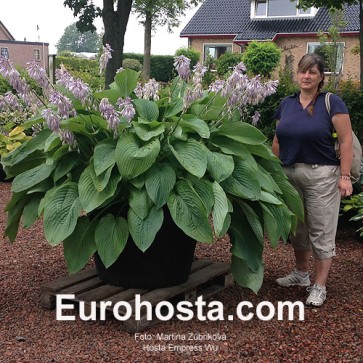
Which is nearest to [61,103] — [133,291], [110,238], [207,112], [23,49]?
[110,238]

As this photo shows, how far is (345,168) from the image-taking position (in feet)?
12.4

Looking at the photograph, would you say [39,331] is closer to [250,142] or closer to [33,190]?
[33,190]

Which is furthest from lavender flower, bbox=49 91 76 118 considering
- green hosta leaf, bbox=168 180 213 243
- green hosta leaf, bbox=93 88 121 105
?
green hosta leaf, bbox=168 180 213 243

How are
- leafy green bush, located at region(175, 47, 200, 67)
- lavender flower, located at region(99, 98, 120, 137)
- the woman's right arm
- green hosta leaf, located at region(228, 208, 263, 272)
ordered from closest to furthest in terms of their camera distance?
1. lavender flower, located at region(99, 98, 120, 137)
2. green hosta leaf, located at region(228, 208, 263, 272)
3. the woman's right arm
4. leafy green bush, located at region(175, 47, 200, 67)

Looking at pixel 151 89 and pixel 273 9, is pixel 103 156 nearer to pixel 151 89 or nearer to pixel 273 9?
pixel 151 89

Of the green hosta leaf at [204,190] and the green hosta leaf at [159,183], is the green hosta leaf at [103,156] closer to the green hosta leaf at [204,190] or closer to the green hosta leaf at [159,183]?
the green hosta leaf at [159,183]

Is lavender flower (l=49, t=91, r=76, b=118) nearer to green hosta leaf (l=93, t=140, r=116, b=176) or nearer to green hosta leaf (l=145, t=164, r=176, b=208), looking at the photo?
green hosta leaf (l=93, t=140, r=116, b=176)

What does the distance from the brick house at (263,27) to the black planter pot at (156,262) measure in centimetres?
2654

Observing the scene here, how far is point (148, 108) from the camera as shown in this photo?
366 cm

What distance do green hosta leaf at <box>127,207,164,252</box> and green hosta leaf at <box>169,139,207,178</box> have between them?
1.00ft

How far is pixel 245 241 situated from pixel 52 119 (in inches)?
54.7

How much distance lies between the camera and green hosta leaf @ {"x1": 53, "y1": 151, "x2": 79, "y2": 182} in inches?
140

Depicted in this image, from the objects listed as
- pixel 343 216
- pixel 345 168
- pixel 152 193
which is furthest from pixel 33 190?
pixel 343 216

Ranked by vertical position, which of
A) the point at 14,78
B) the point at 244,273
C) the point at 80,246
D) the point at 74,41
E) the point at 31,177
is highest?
the point at 74,41
